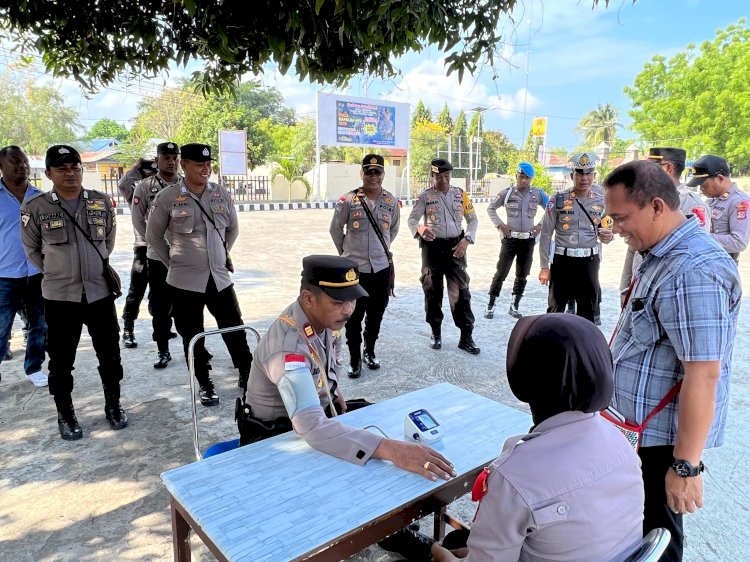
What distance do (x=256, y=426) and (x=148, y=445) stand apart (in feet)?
5.19

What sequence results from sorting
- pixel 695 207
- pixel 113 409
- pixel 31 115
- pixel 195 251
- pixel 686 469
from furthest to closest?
pixel 31 115, pixel 695 207, pixel 195 251, pixel 113 409, pixel 686 469

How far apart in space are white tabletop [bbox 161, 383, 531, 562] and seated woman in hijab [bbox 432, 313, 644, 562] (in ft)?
1.38

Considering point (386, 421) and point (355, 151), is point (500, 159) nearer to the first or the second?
point (355, 151)

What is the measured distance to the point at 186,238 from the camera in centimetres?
384

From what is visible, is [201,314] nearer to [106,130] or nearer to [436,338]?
[436,338]

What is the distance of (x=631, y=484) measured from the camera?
1.17 meters

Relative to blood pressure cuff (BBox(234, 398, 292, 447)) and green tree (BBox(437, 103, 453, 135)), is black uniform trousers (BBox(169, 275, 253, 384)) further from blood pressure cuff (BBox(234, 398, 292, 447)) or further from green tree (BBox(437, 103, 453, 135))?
green tree (BBox(437, 103, 453, 135))

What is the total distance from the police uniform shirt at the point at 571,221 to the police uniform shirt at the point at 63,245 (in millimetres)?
3868

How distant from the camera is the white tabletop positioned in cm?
136

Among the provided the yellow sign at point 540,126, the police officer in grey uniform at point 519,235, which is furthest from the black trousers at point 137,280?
the yellow sign at point 540,126

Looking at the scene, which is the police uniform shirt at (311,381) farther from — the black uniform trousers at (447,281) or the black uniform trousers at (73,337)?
the black uniform trousers at (447,281)

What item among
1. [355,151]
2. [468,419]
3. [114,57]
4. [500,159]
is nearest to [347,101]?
[355,151]

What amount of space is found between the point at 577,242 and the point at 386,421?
376 cm

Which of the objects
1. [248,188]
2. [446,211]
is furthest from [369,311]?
[248,188]
